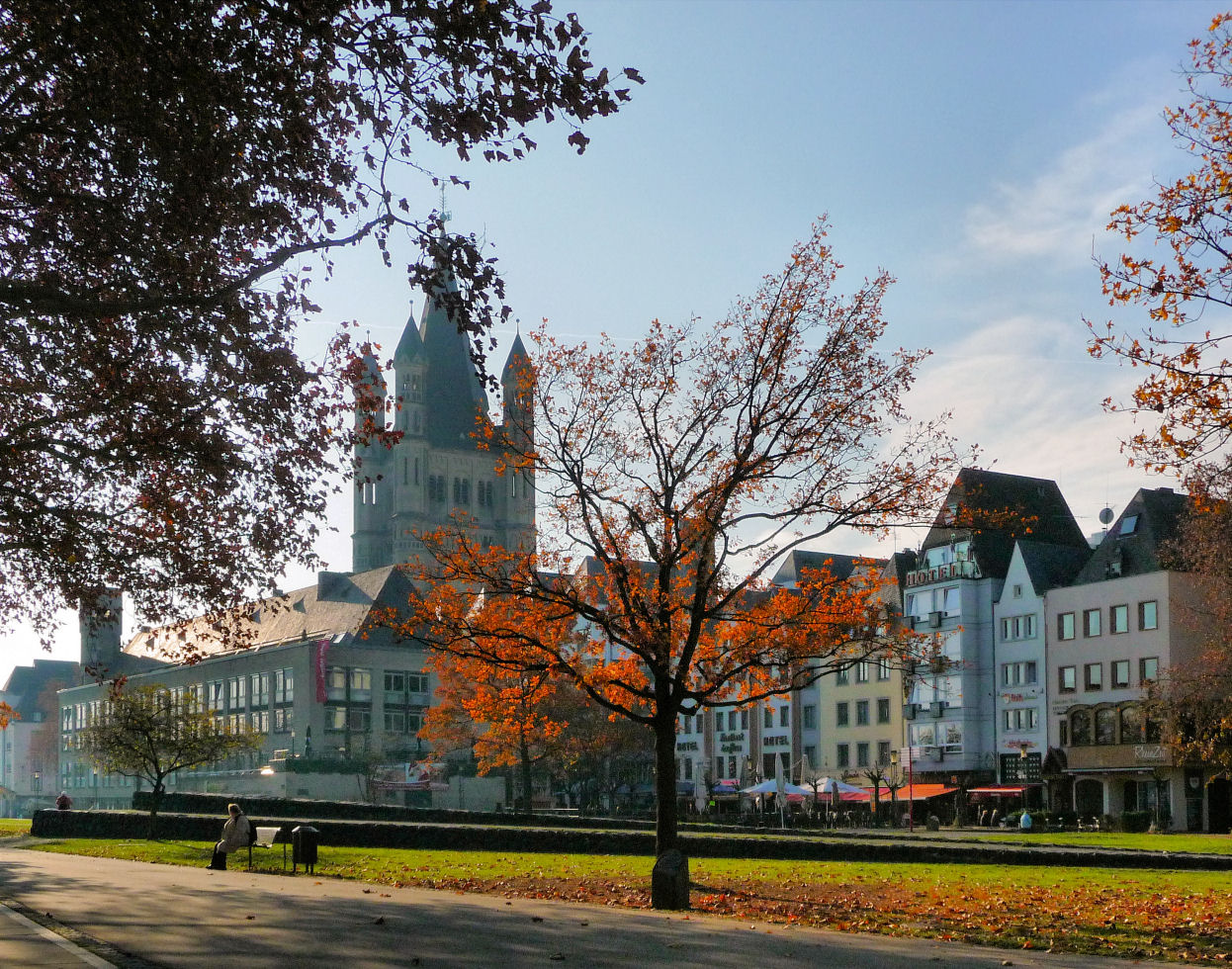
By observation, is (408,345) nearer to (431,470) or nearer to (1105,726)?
(431,470)

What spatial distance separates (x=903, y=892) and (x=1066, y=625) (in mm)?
55668

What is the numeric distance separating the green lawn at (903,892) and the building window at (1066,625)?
4745 centimetres

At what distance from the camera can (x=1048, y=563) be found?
77438 millimetres

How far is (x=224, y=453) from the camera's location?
20109 millimetres

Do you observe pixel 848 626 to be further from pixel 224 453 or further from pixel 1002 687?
pixel 1002 687

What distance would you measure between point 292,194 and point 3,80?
10.8 ft

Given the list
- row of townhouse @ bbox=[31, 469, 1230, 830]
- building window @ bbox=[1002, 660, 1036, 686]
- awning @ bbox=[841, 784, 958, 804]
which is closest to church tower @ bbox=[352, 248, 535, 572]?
row of townhouse @ bbox=[31, 469, 1230, 830]

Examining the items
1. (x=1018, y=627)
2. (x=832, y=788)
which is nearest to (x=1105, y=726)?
(x=1018, y=627)

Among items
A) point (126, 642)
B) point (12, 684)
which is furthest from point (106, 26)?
point (12, 684)

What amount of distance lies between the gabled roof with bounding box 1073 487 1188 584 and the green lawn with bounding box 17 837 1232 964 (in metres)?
45.8

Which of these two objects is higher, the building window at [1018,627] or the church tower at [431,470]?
the church tower at [431,470]

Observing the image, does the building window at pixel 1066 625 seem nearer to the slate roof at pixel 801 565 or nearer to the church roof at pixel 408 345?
the slate roof at pixel 801 565

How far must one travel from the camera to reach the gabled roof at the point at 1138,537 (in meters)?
70.2

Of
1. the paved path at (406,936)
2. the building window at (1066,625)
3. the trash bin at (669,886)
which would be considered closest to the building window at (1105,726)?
the building window at (1066,625)
